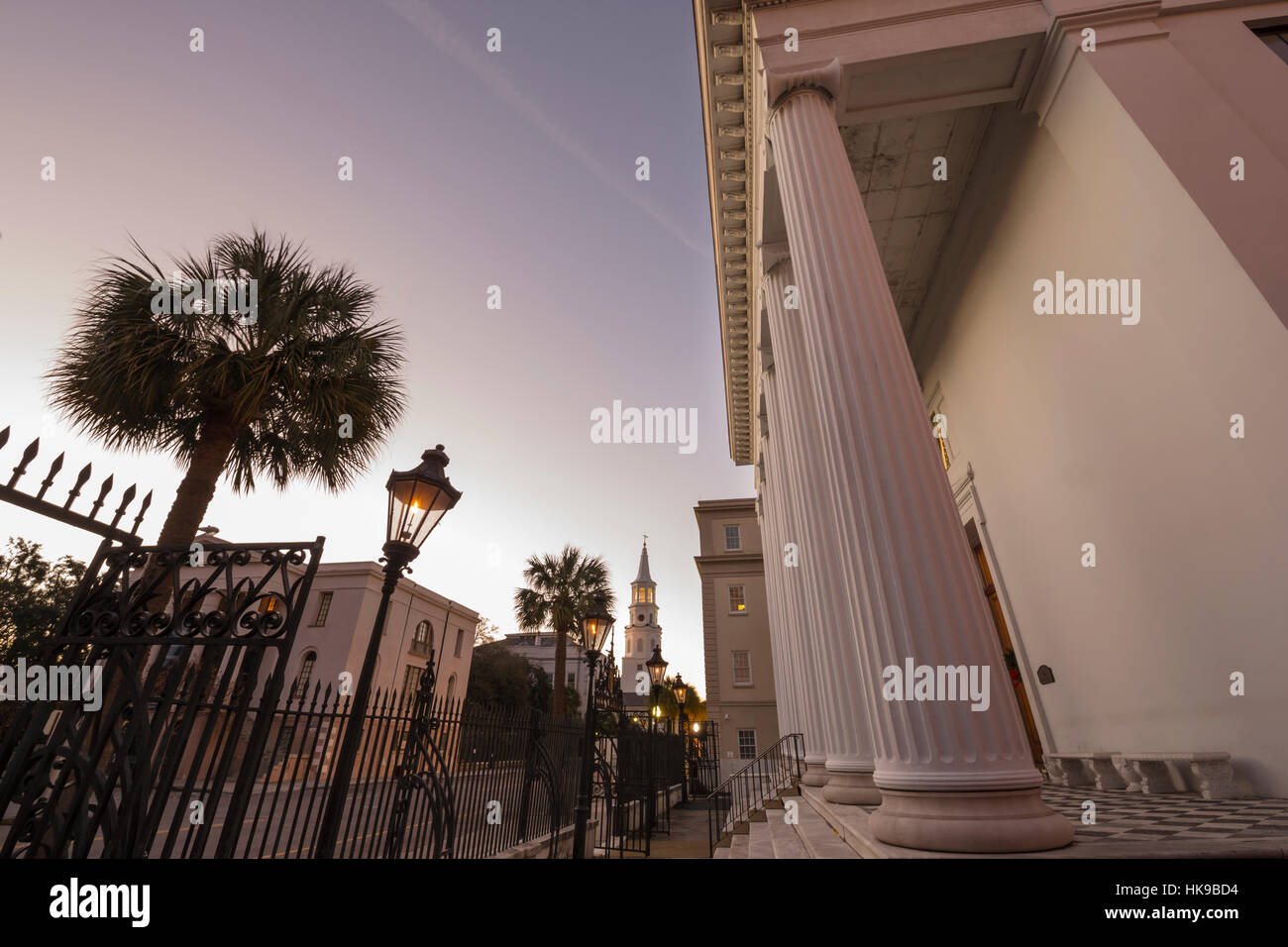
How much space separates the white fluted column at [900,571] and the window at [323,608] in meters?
23.8

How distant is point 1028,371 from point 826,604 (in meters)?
Answer: 4.50

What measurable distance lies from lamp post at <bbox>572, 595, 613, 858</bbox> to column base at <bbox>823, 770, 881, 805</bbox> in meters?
2.84

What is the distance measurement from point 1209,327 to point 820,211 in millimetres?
3148

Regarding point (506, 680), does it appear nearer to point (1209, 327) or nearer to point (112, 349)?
point (112, 349)

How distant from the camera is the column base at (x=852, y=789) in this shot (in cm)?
559

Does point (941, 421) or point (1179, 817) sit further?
point (941, 421)

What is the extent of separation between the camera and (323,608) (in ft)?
74.0

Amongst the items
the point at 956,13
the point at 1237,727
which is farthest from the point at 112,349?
the point at 1237,727

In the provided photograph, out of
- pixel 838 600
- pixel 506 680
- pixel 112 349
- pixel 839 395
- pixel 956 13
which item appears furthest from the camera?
pixel 506 680

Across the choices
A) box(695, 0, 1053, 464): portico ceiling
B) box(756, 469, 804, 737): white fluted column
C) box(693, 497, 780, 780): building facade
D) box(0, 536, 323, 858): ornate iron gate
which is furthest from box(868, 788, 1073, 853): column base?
box(693, 497, 780, 780): building facade

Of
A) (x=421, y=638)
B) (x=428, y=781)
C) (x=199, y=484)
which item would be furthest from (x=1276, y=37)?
(x=421, y=638)

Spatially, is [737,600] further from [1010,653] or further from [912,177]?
[912,177]

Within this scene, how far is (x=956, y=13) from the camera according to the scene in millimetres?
5707
